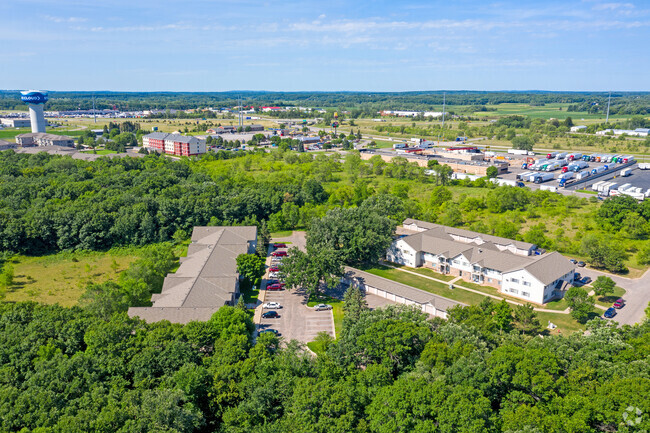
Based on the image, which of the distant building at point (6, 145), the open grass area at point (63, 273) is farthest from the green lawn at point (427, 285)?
the distant building at point (6, 145)

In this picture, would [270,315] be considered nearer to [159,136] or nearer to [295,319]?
[295,319]

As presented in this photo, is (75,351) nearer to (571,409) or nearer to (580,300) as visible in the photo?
(571,409)

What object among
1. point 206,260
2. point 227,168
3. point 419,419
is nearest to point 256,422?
point 419,419

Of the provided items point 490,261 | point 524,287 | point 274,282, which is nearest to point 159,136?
point 274,282

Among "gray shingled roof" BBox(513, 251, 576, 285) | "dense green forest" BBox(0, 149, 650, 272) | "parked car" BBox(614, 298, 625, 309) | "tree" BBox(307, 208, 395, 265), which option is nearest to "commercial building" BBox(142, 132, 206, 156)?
"dense green forest" BBox(0, 149, 650, 272)

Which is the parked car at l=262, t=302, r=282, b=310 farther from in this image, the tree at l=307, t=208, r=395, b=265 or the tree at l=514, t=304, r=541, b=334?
the tree at l=514, t=304, r=541, b=334
